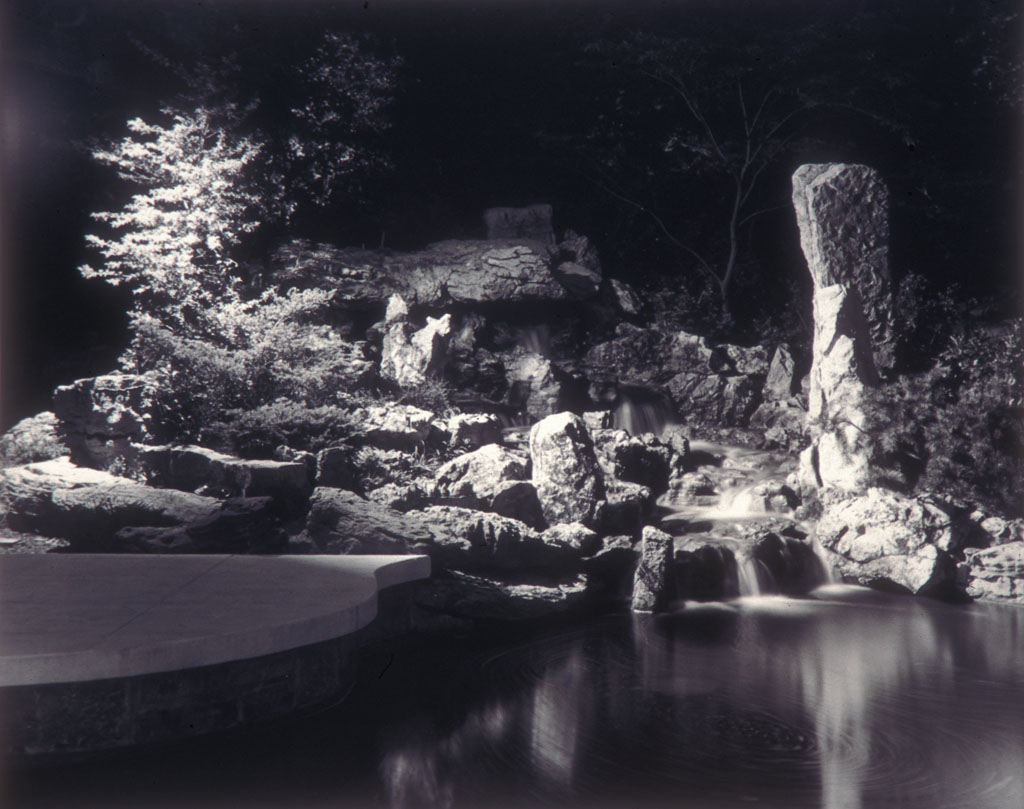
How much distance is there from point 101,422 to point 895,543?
285 inches

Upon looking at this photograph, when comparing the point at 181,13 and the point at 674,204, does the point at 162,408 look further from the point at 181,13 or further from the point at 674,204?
the point at 674,204

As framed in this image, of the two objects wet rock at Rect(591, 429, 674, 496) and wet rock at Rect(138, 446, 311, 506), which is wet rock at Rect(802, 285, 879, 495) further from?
wet rock at Rect(138, 446, 311, 506)

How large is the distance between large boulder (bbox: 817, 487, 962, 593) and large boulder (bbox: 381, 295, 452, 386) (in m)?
5.29

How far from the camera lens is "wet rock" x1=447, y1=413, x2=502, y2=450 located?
9.09 meters

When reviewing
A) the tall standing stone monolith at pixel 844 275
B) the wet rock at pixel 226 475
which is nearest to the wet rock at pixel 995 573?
the tall standing stone monolith at pixel 844 275

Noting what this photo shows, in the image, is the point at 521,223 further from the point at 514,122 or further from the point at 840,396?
the point at 840,396

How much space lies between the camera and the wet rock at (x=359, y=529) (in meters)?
6.18

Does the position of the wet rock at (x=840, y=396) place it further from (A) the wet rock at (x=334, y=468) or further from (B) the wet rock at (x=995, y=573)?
(A) the wet rock at (x=334, y=468)

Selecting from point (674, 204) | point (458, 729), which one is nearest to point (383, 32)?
point (674, 204)

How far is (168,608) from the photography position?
13.1 ft

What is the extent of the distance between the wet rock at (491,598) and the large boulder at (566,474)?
1377 millimetres

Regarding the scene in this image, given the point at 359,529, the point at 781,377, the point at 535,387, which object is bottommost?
the point at 359,529

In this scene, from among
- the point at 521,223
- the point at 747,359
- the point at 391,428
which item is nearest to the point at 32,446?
the point at 391,428

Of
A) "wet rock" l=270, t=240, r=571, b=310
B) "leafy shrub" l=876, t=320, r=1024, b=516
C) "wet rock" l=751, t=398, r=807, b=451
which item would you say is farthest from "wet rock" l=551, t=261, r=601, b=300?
"leafy shrub" l=876, t=320, r=1024, b=516
